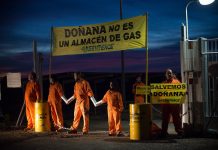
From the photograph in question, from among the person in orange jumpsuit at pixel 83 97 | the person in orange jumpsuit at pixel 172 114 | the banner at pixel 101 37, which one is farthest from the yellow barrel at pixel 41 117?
the person in orange jumpsuit at pixel 172 114

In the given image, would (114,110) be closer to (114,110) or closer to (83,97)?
(114,110)

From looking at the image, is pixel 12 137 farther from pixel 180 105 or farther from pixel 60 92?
pixel 180 105

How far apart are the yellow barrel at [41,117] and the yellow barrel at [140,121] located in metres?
3.86

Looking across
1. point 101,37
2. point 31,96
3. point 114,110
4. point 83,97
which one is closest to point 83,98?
point 83,97

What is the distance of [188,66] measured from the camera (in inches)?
552

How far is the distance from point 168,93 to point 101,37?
291 cm

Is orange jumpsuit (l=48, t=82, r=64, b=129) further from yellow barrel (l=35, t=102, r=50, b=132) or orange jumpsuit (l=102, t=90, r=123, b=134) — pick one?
orange jumpsuit (l=102, t=90, r=123, b=134)

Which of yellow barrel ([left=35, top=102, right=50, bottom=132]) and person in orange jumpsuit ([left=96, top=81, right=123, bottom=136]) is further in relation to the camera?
yellow barrel ([left=35, top=102, right=50, bottom=132])

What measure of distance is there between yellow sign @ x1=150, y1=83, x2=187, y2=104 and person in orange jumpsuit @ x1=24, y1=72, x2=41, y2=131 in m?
4.58

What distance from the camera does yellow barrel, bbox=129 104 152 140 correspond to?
13211 mm

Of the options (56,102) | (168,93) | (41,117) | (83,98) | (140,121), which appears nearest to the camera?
(140,121)

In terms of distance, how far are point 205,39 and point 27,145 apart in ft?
18.9

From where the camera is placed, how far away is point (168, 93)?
13992 mm

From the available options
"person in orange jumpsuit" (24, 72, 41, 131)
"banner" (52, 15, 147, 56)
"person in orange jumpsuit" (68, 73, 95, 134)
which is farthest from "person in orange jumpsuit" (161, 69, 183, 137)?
"person in orange jumpsuit" (24, 72, 41, 131)
